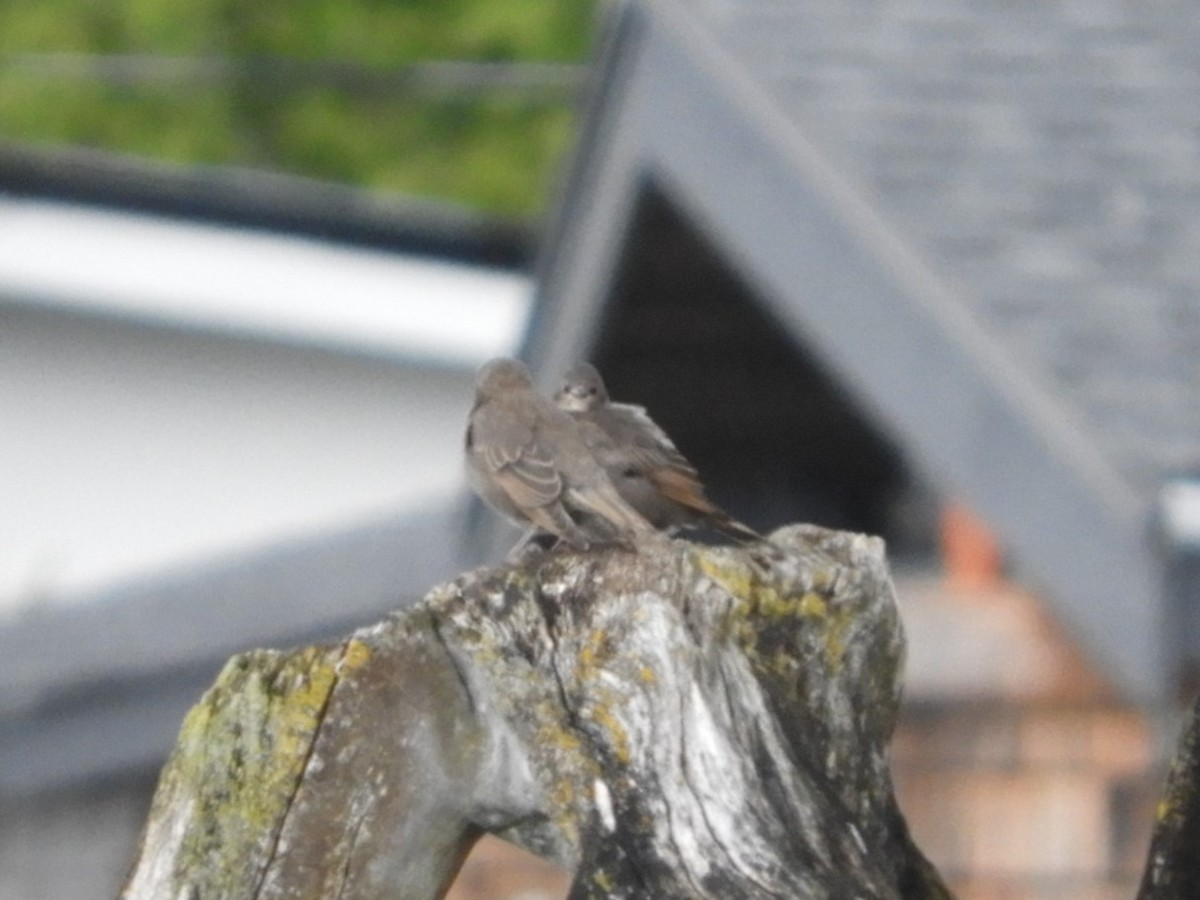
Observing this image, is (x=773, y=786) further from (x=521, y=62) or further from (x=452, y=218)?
(x=521, y=62)

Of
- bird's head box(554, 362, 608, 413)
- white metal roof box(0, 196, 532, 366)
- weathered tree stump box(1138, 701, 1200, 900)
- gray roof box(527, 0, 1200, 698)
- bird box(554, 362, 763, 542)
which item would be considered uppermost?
white metal roof box(0, 196, 532, 366)

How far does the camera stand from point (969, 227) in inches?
353

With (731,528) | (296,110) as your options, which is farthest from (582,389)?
(296,110)

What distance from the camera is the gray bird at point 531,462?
16.9 ft

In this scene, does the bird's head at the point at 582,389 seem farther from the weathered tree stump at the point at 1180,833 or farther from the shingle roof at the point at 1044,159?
the weathered tree stump at the point at 1180,833

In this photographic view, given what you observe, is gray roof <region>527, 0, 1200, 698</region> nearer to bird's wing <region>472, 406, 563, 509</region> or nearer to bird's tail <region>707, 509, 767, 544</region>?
bird's wing <region>472, 406, 563, 509</region>

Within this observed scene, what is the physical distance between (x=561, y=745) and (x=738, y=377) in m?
8.15

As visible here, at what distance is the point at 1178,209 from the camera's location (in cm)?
937

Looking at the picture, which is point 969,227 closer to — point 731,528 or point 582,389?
point 582,389

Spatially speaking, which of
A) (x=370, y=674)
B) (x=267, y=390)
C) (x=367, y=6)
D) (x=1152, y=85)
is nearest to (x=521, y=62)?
(x=367, y=6)

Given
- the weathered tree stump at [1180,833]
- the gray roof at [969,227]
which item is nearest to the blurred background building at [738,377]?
the gray roof at [969,227]

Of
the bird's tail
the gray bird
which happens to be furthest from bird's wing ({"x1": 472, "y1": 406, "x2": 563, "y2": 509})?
the bird's tail

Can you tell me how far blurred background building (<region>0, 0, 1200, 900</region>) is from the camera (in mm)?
8438

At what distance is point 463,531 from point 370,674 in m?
6.51
